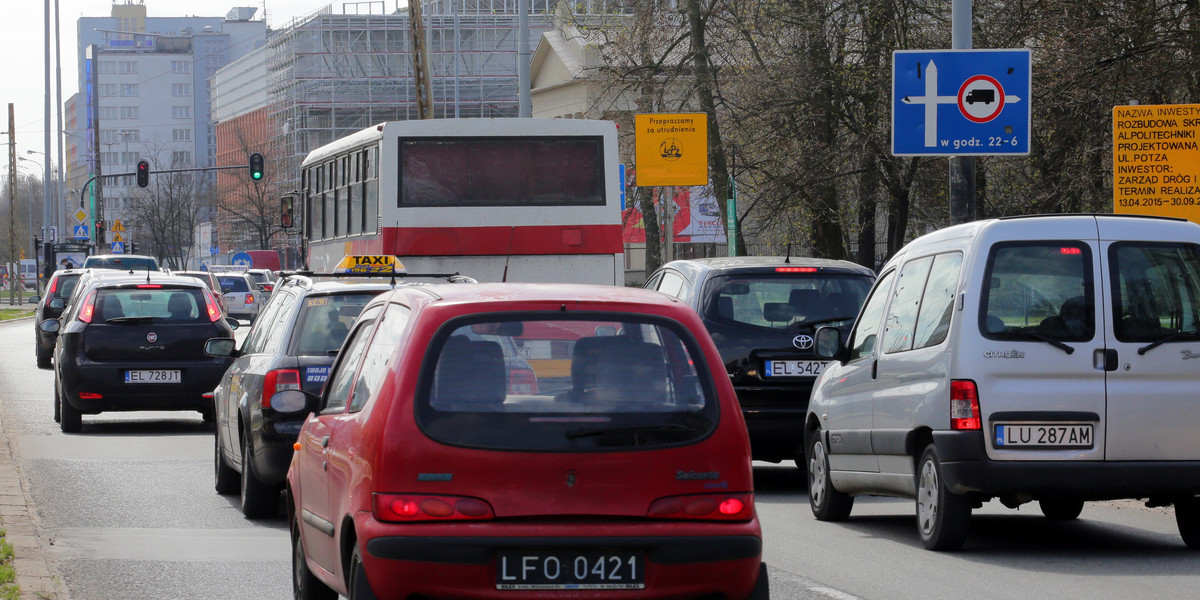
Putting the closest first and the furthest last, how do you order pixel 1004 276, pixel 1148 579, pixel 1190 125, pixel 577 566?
pixel 577 566 < pixel 1148 579 < pixel 1004 276 < pixel 1190 125

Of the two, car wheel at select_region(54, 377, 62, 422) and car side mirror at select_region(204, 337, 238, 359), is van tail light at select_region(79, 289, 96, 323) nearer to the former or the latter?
car wheel at select_region(54, 377, 62, 422)

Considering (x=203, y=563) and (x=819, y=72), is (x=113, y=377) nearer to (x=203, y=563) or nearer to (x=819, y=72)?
(x=203, y=563)

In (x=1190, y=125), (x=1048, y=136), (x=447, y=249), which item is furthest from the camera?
(x=1048, y=136)

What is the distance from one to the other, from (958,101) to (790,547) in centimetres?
768

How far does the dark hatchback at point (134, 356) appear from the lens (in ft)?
57.6

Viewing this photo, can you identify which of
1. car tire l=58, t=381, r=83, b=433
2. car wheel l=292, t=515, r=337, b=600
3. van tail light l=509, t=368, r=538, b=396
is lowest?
car tire l=58, t=381, r=83, b=433

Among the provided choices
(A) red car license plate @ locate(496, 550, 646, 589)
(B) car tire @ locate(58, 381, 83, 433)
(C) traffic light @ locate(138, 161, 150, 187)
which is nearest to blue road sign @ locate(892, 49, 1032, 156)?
(B) car tire @ locate(58, 381, 83, 433)

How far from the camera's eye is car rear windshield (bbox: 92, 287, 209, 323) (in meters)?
18.0

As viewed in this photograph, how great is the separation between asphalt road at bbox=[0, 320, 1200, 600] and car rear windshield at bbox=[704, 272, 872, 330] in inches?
53.6

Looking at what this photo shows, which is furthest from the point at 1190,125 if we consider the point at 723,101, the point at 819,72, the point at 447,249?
the point at 723,101

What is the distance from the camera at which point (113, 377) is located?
17594 millimetres

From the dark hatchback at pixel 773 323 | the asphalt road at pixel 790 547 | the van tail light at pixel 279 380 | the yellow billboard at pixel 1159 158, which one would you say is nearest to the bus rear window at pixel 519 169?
the asphalt road at pixel 790 547

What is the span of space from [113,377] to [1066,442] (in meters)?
11.4

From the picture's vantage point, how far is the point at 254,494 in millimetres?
11164
